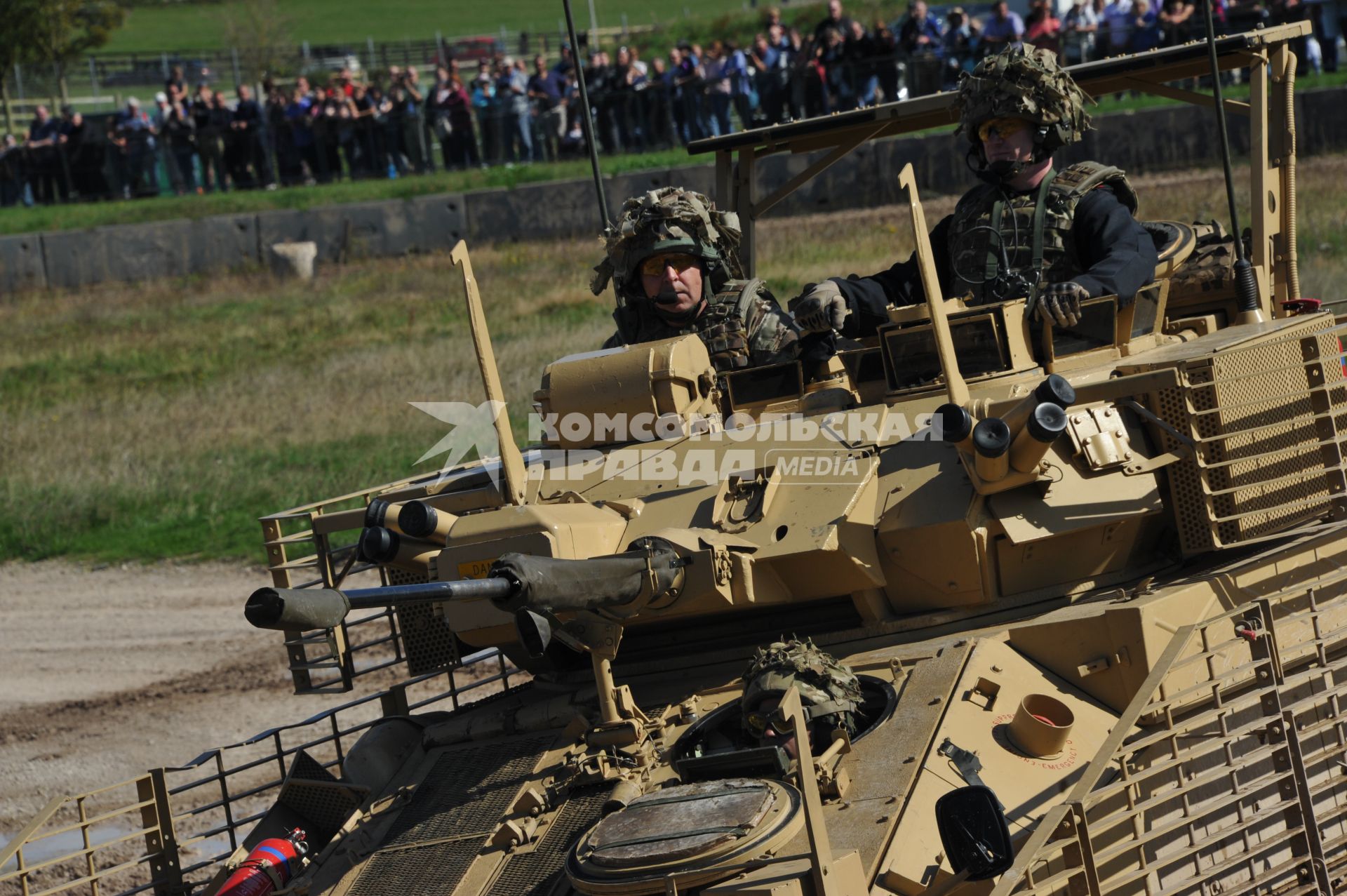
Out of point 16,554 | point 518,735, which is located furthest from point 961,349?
point 16,554

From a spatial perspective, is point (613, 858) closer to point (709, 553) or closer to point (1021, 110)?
point (709, 553)

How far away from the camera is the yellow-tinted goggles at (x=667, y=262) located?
9.82 metres

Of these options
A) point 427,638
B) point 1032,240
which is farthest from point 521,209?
point 427,638

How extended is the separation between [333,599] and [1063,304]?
398cm

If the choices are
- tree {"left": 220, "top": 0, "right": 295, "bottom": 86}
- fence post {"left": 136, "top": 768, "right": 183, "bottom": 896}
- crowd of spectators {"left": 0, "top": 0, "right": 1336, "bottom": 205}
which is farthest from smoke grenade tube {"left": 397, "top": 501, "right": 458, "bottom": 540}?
tree {"left": 220, "top": 0, "right": 295, "bottom": 86}

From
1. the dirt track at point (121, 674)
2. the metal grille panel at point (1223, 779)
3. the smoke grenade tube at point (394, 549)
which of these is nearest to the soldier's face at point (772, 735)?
the metal grille panel at point (1223, 779)

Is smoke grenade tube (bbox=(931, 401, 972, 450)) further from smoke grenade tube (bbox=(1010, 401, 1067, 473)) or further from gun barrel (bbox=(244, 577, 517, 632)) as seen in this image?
gun barrel (bbox=(244, 577, 517, 632))

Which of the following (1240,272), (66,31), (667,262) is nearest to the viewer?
(667,262)

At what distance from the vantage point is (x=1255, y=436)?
8156 millimetres

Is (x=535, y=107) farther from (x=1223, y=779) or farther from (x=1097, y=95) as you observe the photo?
(x=1223, y=779)

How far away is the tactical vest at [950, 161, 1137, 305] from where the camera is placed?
935 cm

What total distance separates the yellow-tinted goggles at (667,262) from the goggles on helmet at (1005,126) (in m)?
1.63

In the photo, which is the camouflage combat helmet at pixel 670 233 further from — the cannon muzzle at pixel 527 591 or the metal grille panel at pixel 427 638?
the cannon muzzle at pixel 527 591

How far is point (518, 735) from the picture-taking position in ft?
27.0
